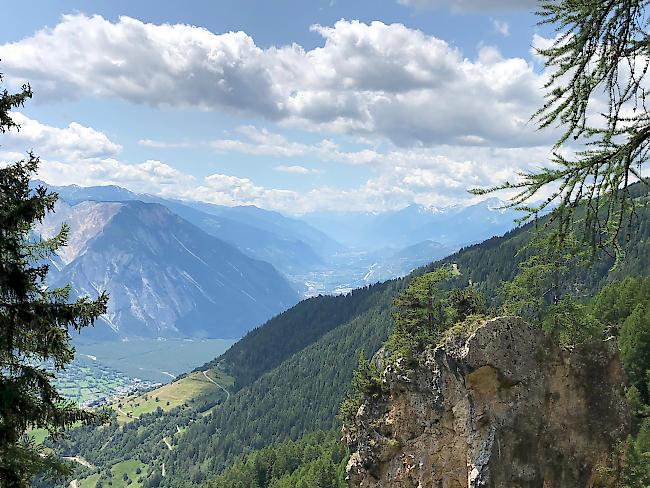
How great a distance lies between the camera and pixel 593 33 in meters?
8.17

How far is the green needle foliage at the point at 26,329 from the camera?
13.4 metres

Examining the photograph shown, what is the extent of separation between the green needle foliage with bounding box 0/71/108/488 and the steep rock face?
19347 millimetres

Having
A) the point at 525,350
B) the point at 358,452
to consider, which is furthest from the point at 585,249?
the point at 358,452

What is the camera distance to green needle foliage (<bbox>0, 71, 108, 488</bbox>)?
1341 cm

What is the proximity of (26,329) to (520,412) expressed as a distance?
22.8 meters

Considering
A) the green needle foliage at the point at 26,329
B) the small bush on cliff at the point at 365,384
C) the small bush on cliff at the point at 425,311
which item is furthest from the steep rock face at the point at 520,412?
the green needle foliage at the point at 26,329

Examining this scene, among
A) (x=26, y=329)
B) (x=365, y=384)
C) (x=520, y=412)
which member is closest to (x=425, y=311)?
(x=365, y=384)

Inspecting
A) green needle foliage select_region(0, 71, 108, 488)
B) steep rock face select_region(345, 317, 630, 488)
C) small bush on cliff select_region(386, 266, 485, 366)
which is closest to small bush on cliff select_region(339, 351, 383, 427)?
small bush on cliff select_region(386, 266, 485, 366)

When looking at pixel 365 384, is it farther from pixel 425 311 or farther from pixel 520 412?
pixel 520 412

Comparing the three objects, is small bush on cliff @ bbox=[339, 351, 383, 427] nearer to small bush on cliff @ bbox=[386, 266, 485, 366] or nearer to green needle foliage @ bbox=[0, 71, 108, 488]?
small bush on cliff @ bbox=[386, 266, 485, 366]

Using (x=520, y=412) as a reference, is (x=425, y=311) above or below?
above

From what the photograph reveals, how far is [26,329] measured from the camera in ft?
47.0

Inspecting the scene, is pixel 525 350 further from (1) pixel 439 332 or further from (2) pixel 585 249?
(2) pixel 585 249

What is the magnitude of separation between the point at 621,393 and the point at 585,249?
23078mm
